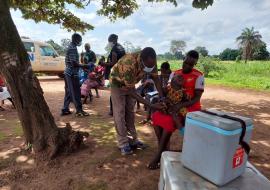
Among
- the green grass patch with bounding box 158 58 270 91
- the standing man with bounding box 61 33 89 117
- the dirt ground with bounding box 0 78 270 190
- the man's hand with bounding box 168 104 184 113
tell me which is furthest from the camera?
the green grass patch with bounding box 158 58 270 91

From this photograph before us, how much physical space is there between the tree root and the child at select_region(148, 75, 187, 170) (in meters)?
1.31

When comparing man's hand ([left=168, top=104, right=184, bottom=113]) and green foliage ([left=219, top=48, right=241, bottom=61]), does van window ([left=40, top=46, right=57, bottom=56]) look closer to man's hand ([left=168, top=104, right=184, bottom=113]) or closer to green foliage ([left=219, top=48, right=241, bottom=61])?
man's hand ([left=168, top=104, right=184, bottom=113])

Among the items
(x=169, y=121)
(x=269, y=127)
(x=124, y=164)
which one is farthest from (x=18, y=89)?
(x=269, y=127)

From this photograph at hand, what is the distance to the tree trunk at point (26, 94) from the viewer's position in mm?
3838

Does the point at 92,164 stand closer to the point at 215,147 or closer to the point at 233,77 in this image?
the point at 215,147

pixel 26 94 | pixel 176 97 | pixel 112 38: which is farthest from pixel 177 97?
pixel 112 38

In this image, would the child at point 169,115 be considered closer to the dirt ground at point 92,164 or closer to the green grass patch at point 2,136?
the dirt ground at point 92,164

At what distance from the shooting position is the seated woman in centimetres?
361

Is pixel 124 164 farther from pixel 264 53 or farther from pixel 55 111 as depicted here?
pixel 264 53

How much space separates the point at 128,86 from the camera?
359 cm

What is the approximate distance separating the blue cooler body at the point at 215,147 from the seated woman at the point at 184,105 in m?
1.15

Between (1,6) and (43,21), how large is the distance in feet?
21.6

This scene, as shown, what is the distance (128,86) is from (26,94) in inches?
62.4

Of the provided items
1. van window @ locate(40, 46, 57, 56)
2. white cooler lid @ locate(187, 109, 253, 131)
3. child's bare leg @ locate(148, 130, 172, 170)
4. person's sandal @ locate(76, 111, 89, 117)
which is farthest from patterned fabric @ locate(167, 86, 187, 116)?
van window @ locate(40, 46, 57, 56)
